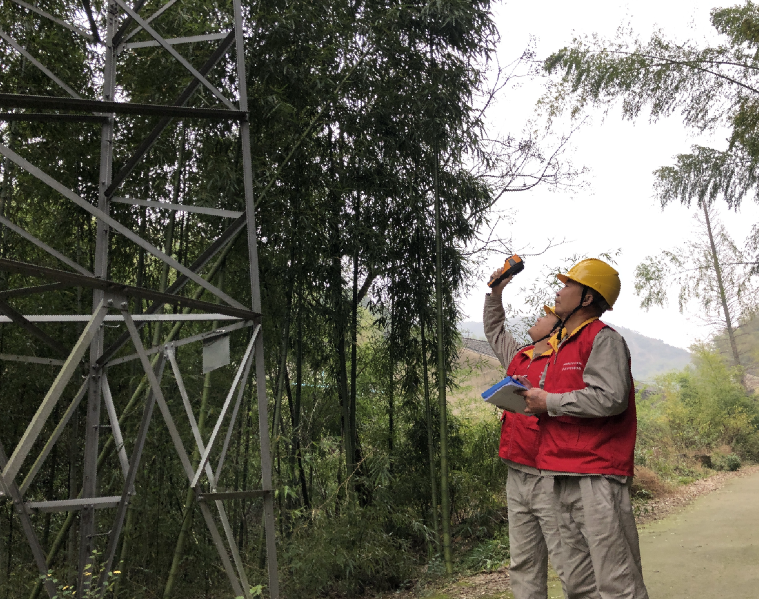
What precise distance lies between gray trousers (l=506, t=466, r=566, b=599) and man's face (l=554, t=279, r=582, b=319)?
0.56 meters

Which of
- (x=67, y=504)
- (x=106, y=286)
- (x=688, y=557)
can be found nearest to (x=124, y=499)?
(x=67, y=504)

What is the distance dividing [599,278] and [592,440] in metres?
0.50

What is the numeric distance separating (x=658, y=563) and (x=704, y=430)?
7560 millimetres

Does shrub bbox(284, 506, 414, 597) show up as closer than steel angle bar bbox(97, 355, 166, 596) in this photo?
No

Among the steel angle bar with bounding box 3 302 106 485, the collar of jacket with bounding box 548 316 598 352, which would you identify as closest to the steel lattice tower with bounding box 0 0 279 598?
the steel angle bar with bounding box 3 302 106 485

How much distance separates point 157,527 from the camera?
12.6 feet

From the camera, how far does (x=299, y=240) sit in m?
4.07

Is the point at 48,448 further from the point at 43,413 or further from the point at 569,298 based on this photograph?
the point at 569,298

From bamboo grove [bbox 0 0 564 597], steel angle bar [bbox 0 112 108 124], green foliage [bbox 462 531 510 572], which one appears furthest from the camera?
green foliage [bbox 462 531 510 572]

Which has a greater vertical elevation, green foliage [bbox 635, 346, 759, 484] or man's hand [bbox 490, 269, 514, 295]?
man's hand [bbox 490, 269, 514, 295]

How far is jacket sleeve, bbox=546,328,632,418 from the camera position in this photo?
1752 mm

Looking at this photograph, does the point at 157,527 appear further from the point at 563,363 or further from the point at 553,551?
the point at 563,363

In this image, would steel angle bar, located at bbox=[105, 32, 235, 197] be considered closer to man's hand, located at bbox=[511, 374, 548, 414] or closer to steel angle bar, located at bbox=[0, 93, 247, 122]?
steel angle bar, located at bbox=[0, 93, 247, 122]

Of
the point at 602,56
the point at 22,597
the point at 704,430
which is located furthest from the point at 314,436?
the point at 704,430
